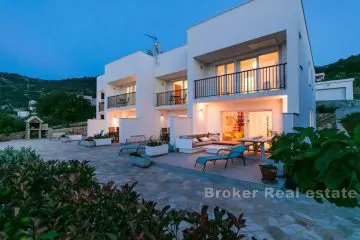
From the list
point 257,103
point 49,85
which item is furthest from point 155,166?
point 49,85

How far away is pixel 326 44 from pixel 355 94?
15279 centimetres

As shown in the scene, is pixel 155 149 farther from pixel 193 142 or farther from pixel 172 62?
pixel 172 62

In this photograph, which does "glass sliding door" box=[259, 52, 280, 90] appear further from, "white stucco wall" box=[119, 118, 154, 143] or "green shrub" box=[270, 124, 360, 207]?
"white stucco wall" box=[119, 118, 154, 143]

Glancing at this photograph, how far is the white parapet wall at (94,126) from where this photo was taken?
20.7m

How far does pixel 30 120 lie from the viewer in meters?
23.6

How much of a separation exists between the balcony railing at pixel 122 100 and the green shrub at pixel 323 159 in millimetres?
18061

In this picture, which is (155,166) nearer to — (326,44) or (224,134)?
(224,134)

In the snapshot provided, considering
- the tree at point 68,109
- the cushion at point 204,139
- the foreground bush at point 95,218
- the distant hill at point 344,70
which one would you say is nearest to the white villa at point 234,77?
the cushion at point 204,139

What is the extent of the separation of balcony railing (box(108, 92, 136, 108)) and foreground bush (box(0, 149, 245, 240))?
16.1m

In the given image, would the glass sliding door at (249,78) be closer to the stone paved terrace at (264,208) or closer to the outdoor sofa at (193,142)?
the outdoor sofa at (193,142)

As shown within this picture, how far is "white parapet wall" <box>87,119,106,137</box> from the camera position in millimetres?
20703

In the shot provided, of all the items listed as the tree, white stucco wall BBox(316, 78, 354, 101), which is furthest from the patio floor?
the tree

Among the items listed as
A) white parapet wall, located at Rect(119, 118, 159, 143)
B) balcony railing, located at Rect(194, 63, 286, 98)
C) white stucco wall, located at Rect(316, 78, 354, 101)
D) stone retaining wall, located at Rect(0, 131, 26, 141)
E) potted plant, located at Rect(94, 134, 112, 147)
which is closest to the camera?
balcony railing, located at Rect(194, 63, 286, 98)

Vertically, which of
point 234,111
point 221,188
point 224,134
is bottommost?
point 221,188
